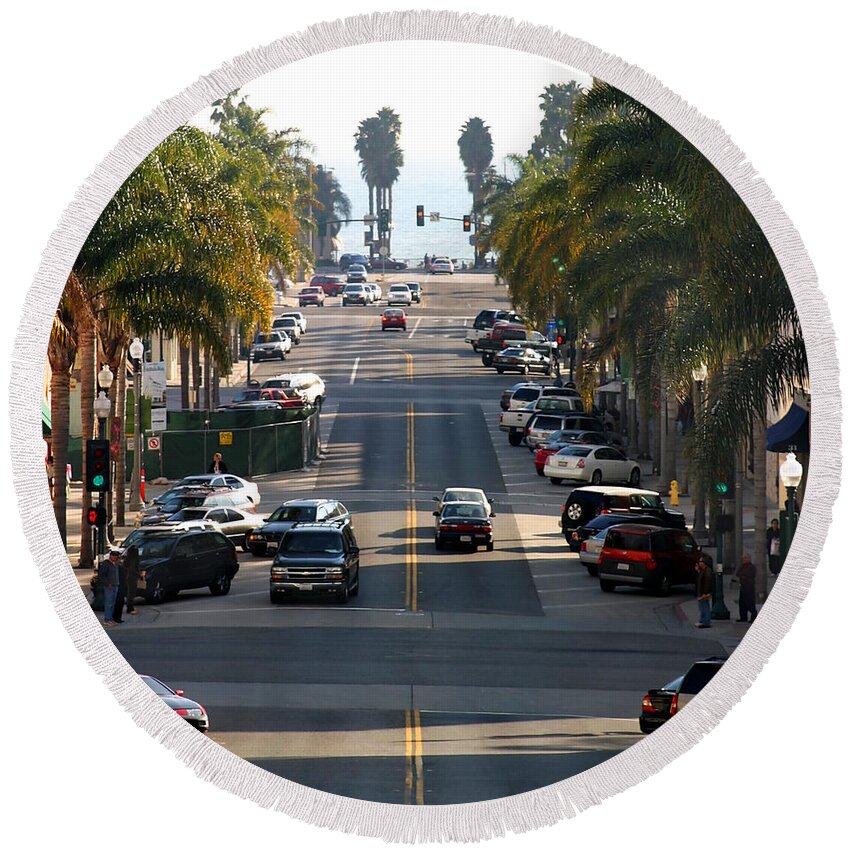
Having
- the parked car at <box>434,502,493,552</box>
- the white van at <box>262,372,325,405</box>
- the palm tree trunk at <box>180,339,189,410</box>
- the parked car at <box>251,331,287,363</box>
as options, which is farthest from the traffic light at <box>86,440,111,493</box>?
the parked car at <box>251,331,287,363</box>

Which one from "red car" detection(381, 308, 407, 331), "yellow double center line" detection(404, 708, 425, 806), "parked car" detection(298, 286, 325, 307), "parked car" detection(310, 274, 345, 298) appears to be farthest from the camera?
"parked car" detection(310, 274, 345, 298)

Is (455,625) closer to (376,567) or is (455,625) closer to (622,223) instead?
(376,567)

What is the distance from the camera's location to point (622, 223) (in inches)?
1944

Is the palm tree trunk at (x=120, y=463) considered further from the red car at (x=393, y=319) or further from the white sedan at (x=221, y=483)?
the red car at (x=393, y=319)

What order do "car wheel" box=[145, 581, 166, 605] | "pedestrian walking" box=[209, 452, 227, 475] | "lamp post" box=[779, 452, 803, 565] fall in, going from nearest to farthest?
"lamp post" box=[779, 452, 803, 565] → "car wheel" box=[145, 581, 166, 605] → "pedestrian walking" box=[209, 452, 227, 475]

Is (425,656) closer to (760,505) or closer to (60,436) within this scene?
(760,505)

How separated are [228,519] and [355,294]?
247 feet

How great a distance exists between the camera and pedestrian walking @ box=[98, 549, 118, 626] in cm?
3150

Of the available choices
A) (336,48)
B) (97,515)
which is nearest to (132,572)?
(97,515)

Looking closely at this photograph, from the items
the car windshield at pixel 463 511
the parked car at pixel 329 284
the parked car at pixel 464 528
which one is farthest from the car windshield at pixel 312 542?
the parked car at pixel 329 284

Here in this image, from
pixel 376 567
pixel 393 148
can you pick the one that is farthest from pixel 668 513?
pixel 393 148

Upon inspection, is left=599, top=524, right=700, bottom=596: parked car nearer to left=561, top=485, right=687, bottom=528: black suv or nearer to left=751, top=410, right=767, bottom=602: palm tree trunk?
left=751, top=410, right=767, bottom=602: palm tree trunk

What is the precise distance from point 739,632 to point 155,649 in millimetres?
12053

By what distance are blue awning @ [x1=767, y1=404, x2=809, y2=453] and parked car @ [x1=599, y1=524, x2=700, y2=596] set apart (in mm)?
5346
